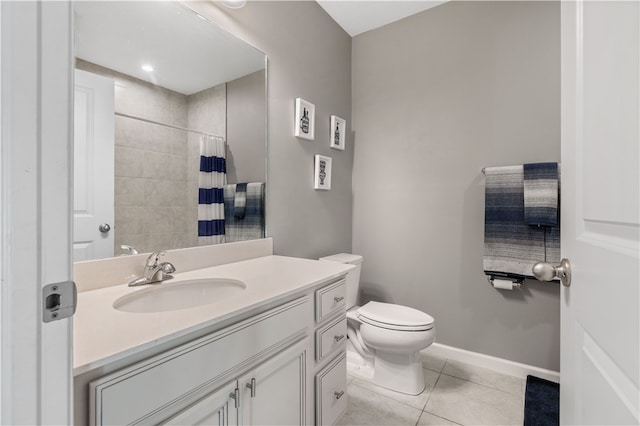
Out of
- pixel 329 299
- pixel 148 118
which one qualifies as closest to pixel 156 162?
pixel 148 118

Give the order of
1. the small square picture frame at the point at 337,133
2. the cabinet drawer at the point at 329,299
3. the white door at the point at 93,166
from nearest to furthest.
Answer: the white door at the point at 93,166
the cabinet drawer at the point at 329,299
the small square picture frame at the point at 337,133

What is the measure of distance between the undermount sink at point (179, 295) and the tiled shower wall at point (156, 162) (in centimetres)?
20

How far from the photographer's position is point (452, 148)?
6.88ft

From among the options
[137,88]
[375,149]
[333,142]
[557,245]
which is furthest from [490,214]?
[137,88]

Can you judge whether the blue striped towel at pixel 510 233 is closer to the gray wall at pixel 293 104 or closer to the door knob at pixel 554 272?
the gray wall at pixel 293 104

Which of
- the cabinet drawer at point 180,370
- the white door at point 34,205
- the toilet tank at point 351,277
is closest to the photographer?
the white door at point 34,205

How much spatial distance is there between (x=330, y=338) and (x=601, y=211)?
1066mm

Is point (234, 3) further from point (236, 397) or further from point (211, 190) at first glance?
point (236, 397)

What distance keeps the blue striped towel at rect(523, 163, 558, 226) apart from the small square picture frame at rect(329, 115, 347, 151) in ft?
4.11

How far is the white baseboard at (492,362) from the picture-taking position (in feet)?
5.94

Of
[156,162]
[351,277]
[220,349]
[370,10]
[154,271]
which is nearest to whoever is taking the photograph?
[220,349]

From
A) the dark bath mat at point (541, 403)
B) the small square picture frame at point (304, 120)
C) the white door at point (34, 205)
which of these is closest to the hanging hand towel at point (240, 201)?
the small square picture frame at point (304, 120)

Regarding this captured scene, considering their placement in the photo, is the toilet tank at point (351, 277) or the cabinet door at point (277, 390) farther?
the toilet tank at point (351, 277)

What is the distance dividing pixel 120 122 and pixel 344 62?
188cm
